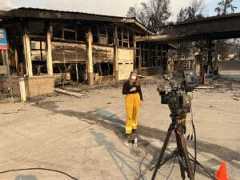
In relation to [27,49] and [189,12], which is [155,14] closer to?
[189,12]

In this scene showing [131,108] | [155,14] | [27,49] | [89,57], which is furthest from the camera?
[155,14]

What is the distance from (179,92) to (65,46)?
12.7 m

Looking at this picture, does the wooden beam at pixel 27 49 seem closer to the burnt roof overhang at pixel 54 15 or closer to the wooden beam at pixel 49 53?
the burnt roof overhang at pixel 54 15

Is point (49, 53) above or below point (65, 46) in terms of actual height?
below

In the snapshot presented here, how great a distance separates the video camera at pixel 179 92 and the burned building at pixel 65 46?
10174mm

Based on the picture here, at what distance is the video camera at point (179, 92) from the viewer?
9.29 feet

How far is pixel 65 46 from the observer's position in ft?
47.3

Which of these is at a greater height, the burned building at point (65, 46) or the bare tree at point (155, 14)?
the bare tree at point (155, 14)

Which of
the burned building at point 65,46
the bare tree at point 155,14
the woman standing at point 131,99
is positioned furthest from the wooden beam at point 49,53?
the bare tree at point 155,14

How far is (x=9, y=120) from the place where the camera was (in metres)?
7.46

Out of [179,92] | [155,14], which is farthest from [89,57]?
[155,14]

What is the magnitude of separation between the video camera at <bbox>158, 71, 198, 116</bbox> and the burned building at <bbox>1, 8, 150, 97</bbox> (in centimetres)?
1017

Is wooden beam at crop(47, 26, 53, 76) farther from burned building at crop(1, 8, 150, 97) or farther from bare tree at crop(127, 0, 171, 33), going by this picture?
bare tree at crop(127, 0, 171, 33)

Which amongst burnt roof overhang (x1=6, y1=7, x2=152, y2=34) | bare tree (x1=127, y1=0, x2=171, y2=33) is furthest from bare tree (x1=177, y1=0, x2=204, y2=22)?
burnt roof overhang (x1=6, y1=7, x2=152, y2=34)
